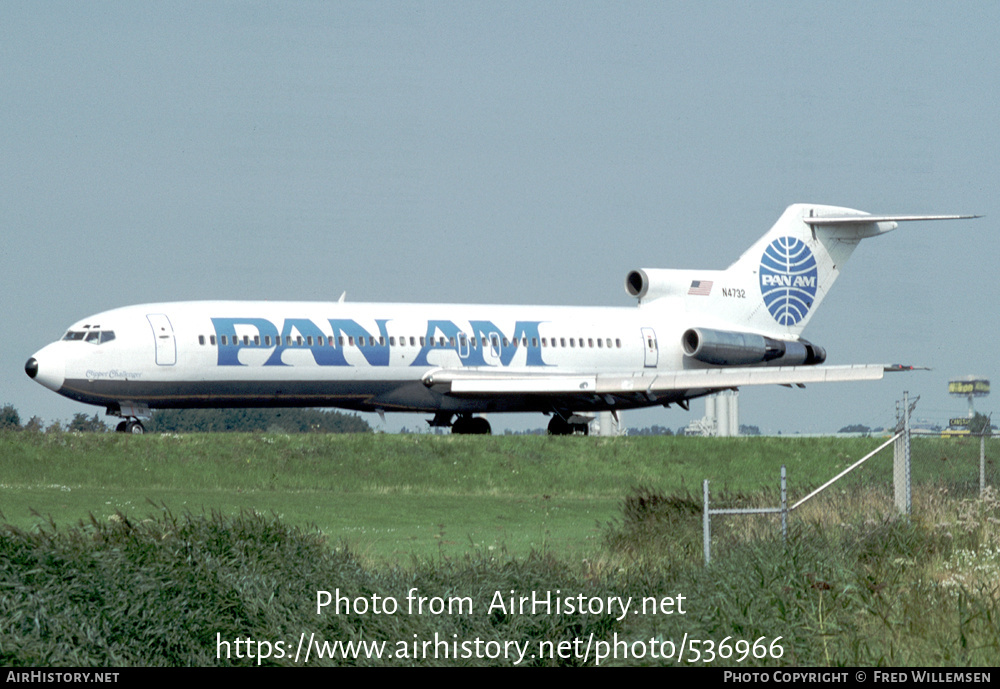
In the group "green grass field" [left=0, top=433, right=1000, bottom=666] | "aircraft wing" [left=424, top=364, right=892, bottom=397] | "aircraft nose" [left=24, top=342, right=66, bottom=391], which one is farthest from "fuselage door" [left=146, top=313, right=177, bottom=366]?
"green grass field" [left=0, top=433, right=1000, bottom=666]

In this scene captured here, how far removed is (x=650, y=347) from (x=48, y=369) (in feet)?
66.8

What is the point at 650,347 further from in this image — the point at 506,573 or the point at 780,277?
the point at 506,573

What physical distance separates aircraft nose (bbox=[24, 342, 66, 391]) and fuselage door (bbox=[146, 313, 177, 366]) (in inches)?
94.1

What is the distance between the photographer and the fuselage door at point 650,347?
46.5 m

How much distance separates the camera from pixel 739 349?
47.6 meters

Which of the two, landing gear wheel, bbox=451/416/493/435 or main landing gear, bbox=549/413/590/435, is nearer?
landing gear wheel, bbox=451/416/493/435

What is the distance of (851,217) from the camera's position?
49.6 metres

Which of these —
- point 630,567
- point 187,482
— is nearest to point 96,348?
point 187,482

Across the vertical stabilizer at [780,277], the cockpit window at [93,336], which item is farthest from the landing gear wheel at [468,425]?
the cockpit window at [93,336]

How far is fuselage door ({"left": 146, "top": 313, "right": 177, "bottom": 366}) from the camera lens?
3559cm

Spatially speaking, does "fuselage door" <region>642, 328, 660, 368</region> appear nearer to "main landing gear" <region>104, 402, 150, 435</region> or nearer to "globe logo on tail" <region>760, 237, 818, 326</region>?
"globe logo on tail" <region>760, 237, 818, 326</region>

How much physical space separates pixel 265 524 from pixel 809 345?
36637mm

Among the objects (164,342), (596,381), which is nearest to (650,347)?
(596,381)

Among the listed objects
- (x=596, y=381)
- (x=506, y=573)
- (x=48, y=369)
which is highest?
(x=596, y=381)
